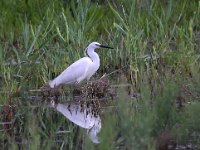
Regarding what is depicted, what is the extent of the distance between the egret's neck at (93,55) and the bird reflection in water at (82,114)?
827mm

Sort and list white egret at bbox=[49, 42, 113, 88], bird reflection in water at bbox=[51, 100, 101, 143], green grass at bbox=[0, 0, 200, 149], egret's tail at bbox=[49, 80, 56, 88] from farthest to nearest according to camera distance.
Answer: white egret at bbox=[49, 42, 113, 88]
egret's tail at bbox=[49, 80, 56, 88]
green grass at bbox=[0, 0, 200, 149]
bird reflection in water at bbox=[51, 100, 101, 143]

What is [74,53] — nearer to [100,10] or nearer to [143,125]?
[100,10]

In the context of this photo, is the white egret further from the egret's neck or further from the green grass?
the green grass

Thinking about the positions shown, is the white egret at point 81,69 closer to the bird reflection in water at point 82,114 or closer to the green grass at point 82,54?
the green grass at point 82,54

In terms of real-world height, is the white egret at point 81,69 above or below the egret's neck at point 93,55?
below

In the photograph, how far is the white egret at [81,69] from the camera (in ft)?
31.9

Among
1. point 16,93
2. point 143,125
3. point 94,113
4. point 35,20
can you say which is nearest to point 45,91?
point 16,93

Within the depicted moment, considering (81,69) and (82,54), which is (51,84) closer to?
(81,69)

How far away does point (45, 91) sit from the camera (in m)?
9.46

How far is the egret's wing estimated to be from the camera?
9633 millimetres

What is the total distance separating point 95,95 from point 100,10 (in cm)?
329

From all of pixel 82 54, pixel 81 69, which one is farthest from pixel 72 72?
pixel 82 54

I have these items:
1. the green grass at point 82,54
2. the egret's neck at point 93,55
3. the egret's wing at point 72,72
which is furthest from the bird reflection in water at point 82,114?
the egret's neck at point 93,55

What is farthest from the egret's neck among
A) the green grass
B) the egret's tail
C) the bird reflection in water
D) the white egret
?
the bird reflection in water
